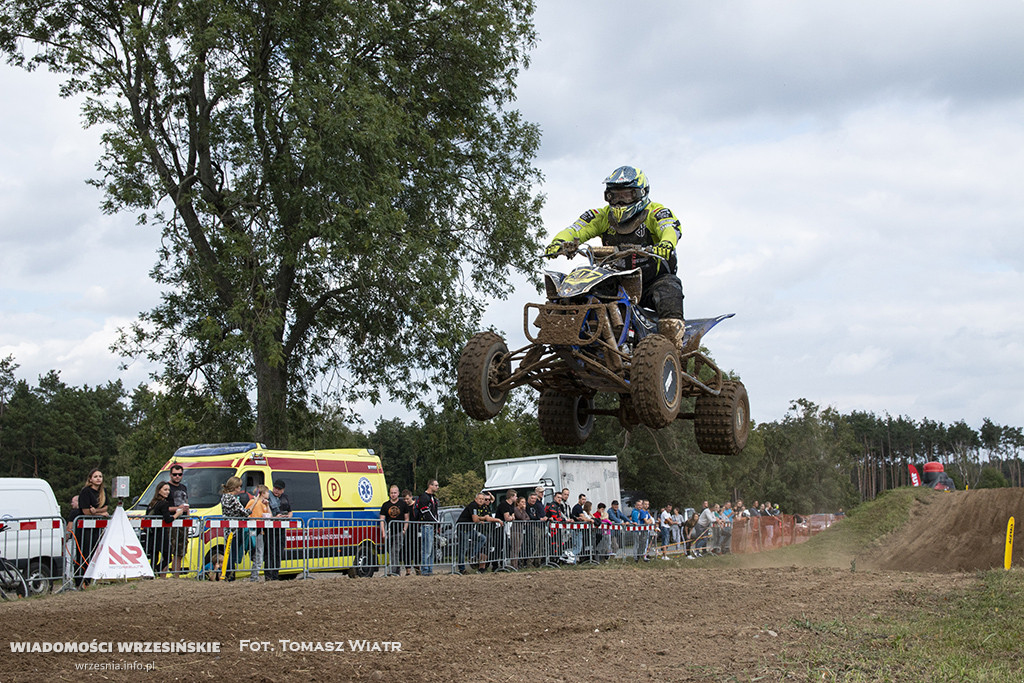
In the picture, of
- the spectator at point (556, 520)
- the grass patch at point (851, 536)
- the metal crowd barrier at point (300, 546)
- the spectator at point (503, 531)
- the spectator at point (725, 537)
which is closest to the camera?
the metal crowd barrier at point (300, 546)

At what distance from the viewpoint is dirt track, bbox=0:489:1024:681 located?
22.2 ft

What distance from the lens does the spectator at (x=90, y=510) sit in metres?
12.2

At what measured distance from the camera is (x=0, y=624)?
8227 millimetres

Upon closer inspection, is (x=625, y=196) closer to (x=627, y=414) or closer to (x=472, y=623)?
(x=627, y=414)

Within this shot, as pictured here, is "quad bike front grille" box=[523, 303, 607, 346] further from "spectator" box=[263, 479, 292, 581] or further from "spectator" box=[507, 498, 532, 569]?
"spectator" box=[507, 498, 532, 569]

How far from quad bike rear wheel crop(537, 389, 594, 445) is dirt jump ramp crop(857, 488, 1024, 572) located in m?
10.6

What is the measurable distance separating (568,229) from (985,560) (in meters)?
12.6

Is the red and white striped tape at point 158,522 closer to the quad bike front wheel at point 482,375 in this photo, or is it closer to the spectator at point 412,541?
the spectator at point 412,541

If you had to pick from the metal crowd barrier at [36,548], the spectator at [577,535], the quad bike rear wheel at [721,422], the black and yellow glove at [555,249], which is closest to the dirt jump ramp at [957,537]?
the spectator at [577,535]

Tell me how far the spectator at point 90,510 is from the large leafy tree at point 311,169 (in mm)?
7309

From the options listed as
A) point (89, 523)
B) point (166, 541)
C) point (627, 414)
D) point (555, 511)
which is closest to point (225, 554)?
point (166, 541)

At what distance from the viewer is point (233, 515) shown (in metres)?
13.9

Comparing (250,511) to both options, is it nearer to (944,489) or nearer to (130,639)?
(130,639)

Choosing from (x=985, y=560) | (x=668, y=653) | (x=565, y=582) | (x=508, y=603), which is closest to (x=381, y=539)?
(x=565, y=582)
